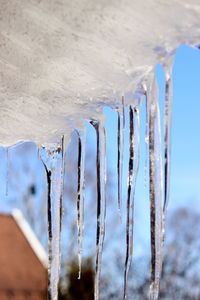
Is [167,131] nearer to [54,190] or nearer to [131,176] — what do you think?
[131,176]

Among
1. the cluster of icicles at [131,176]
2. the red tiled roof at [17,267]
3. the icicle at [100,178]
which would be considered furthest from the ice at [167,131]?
the red tiled roof at [17,267]

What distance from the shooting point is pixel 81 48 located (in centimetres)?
71

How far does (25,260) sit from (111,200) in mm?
1767

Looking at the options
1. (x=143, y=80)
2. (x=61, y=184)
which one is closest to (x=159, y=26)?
(x=143, y=80)

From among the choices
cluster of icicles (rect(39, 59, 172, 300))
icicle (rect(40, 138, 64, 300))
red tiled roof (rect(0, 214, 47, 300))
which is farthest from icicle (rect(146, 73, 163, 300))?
red tiled roof (rect(0, 214, 47, 300))

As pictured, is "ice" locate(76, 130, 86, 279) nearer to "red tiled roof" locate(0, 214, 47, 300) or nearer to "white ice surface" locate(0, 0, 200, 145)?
"white ice surface" locate(0, 0, 200, 145)

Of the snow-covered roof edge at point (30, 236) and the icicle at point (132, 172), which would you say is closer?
the icicle at point (132, 172)

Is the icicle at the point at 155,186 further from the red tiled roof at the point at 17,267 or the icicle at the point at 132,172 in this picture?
the red tiled roof at the point at 17,267

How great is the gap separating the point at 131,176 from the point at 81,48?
0.93 ft

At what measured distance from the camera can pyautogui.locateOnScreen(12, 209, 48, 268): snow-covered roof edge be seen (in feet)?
24.9

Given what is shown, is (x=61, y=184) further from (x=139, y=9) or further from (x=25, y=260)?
(x=25, y=260)

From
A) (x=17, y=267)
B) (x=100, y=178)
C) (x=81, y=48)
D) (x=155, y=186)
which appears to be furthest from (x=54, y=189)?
(x=17, y=267)

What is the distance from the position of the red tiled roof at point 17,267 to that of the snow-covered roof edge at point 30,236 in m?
0.07

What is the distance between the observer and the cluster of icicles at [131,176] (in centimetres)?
79
